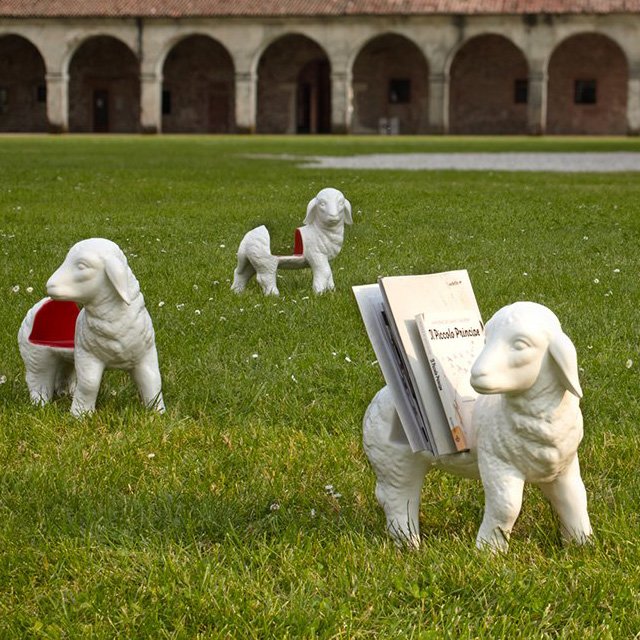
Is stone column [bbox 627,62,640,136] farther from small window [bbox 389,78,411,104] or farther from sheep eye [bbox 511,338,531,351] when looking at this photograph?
sheep eye [bbox 511,338,531,351]

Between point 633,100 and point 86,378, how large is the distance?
3938cm

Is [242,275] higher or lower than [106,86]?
lower

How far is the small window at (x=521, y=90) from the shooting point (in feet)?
147

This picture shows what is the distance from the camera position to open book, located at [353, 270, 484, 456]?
9.97ft

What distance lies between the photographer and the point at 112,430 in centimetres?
432

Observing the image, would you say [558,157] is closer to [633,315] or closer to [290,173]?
[290,173]

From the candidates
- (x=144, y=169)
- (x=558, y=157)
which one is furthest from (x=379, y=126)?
(x=144, y=169)

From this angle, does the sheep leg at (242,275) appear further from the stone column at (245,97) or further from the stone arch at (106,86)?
the stone arch at (106,86)

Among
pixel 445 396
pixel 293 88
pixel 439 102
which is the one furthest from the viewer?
pixel 293 88

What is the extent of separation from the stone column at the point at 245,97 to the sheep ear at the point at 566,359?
134 feet

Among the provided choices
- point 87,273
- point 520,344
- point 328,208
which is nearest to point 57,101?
point 328,208

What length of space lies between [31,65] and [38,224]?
1536 inches

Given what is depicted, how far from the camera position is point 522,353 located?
2.73 metres

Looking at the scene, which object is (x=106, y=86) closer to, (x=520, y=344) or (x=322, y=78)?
(x=322, y=78)
